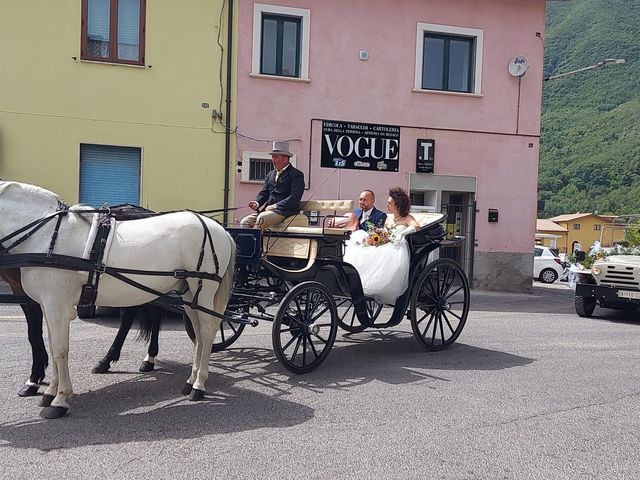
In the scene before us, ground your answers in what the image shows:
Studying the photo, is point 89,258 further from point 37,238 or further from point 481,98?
point 481,98

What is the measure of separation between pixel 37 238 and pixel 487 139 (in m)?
13.1

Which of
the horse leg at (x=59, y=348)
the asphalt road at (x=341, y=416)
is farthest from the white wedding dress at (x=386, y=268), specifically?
the horse leg at (x=59, y=348)

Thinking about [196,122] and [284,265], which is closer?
[284,265]

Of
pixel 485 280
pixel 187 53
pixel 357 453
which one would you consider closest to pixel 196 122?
pixel 187 53

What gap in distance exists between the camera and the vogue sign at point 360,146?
14.9 metres

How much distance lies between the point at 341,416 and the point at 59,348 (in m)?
2.25

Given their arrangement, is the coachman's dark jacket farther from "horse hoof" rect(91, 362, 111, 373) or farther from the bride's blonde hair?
"horse hoof" rect(91, 362, 111, 373)

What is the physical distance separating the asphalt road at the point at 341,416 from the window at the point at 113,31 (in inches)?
310

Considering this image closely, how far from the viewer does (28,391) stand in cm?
528

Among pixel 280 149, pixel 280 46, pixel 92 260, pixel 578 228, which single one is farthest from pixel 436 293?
pixel 578 228

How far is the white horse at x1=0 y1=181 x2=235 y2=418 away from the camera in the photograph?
4.77 m

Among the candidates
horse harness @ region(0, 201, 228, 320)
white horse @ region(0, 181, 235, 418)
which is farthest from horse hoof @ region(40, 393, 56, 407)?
horse harness @ region(0, 201, 228, 320)

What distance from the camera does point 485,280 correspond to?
628 inches

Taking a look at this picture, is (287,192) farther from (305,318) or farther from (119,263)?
(119,263)
